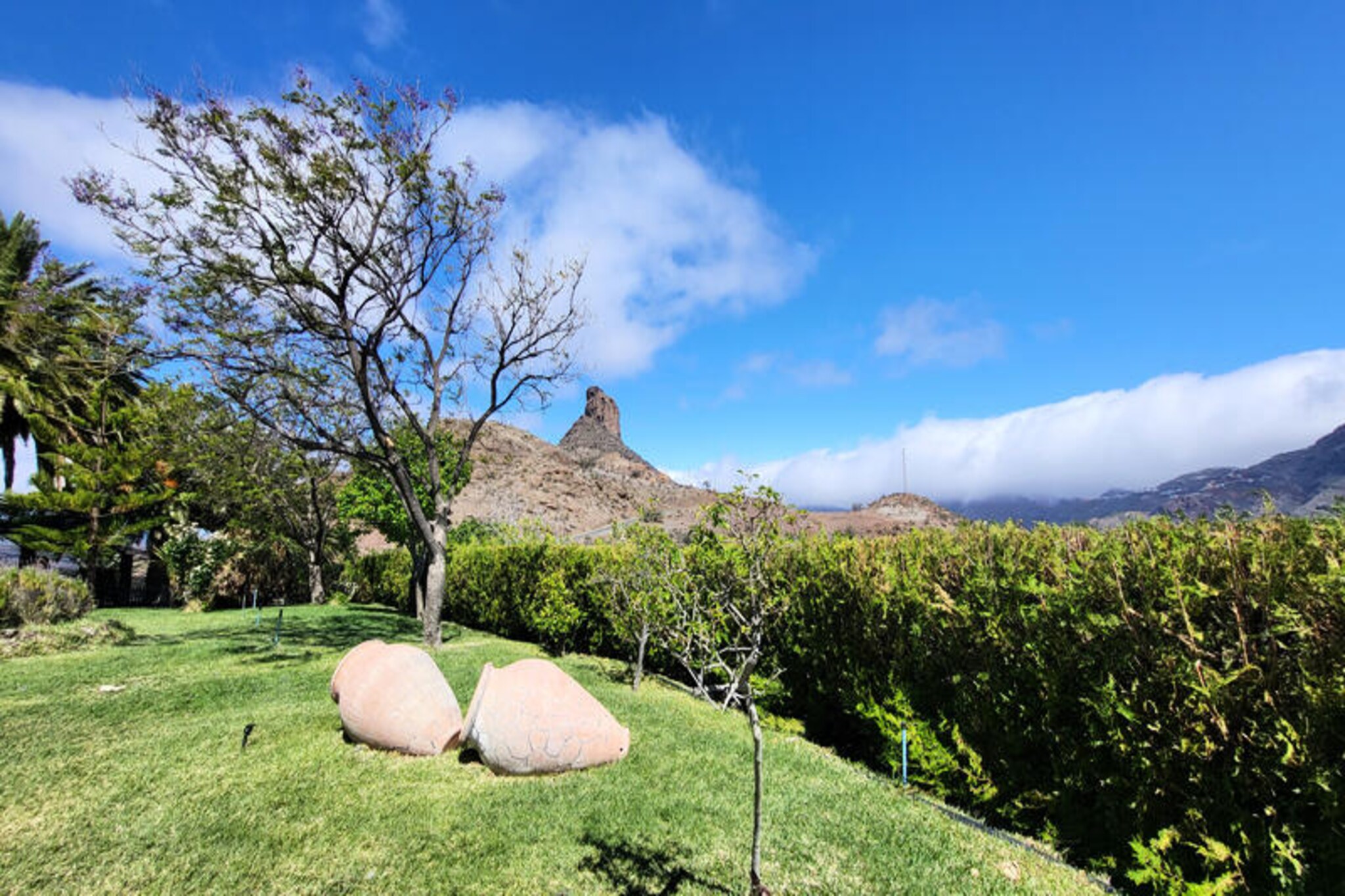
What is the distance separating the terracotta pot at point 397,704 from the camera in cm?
557

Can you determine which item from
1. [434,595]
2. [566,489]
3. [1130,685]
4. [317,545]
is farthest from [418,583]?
[566,489]

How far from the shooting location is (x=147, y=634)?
45.6 ft

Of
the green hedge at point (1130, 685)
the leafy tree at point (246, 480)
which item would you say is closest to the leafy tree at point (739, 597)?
the green hedge at point (1130, 685)

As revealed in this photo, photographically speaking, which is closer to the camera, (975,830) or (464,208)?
(975,830)

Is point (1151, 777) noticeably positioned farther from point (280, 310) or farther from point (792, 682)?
point (280, 310)

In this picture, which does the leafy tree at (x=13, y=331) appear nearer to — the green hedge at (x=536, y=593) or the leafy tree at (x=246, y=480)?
the leafy tree at (x=246, y=480)

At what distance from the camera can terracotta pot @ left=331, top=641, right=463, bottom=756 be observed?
219 inches

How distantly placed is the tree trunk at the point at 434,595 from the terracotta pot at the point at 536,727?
7196mm

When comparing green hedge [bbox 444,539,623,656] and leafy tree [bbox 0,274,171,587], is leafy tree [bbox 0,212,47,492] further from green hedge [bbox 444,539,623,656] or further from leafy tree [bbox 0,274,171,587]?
green hedge [bbox 444,539,623,656]

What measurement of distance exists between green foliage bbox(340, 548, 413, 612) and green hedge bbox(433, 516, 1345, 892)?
→ 63.7 ft

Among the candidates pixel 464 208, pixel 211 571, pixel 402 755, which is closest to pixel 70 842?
pixel 402 755

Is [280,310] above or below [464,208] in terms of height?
below

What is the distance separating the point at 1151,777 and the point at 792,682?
168 inches

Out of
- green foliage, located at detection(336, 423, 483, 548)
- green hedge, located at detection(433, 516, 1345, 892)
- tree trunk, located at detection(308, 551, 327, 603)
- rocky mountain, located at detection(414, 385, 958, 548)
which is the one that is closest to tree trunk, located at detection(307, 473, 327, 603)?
tree trunk, located at detection(308, 551, 327, 603)
